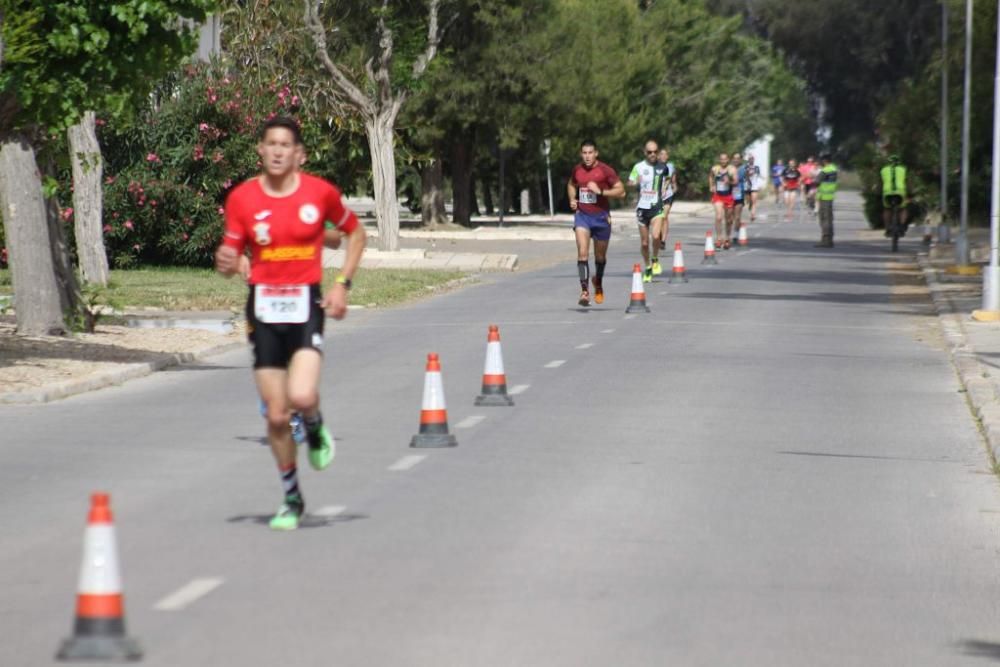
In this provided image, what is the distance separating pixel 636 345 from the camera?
64.4ft

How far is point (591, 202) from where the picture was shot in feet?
78.3

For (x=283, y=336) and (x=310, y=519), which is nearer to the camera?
(x=283, y=336)

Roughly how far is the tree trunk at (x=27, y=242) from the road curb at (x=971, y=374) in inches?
349

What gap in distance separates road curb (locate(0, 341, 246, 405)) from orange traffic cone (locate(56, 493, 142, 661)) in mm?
9024

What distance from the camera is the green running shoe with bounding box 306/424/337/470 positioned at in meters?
9.35

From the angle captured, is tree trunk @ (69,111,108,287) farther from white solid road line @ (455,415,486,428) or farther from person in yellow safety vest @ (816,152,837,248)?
person in yellow safety vest @ (816,152,837,248)

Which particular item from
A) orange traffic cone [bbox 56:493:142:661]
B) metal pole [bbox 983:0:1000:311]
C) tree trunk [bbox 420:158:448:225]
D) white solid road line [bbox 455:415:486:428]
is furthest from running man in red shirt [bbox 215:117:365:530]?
tree trunk [bbox 420:158:448:225]

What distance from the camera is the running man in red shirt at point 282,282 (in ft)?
29.8

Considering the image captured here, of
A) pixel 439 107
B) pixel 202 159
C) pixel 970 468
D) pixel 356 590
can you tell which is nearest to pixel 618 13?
pixel 439 107

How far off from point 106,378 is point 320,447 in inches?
298

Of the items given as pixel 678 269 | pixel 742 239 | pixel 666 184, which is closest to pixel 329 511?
pixel 678 269

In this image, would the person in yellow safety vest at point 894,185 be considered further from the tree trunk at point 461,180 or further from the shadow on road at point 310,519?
the shadow on road at point 310,519

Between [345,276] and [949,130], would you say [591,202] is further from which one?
[949,130]

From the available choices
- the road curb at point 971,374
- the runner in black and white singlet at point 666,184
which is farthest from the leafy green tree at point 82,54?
the runner in black and white singlet at point 666,184
